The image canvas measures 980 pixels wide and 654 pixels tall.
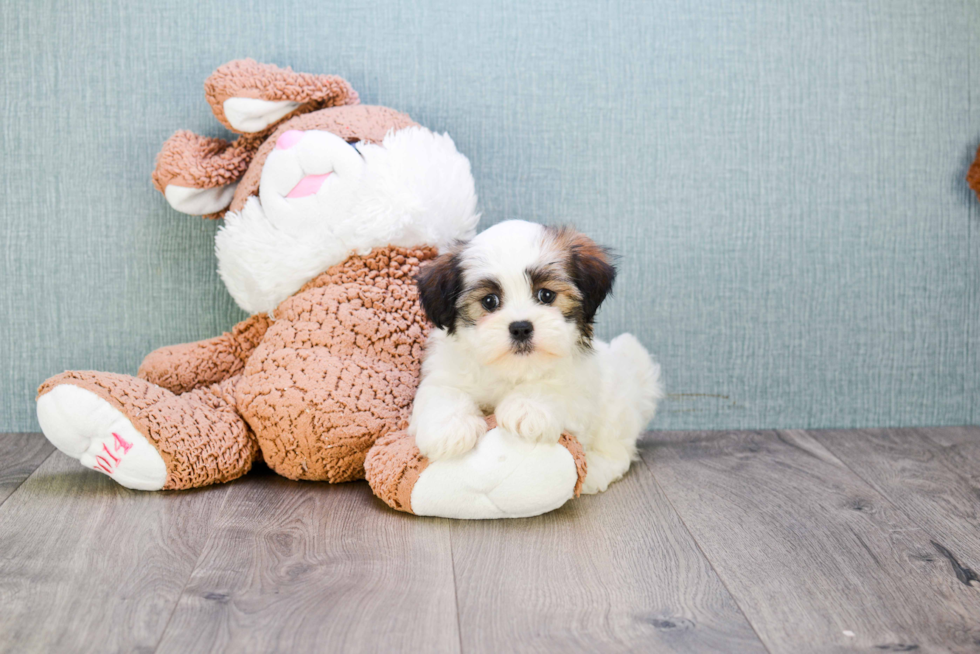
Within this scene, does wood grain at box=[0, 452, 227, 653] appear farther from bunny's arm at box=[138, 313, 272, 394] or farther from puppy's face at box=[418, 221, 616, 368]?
puppy's face at box=[418, 221, 616, 368]

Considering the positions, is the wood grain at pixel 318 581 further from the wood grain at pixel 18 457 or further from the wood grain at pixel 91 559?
the wood grain at pixel 18 457

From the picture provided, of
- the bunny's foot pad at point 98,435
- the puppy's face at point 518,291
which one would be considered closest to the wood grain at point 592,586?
the puppy's face at point 518,291

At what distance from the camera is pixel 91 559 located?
1.46 meters

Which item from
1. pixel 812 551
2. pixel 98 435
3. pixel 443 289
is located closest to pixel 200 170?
pixel 98 435

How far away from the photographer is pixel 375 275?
191cm

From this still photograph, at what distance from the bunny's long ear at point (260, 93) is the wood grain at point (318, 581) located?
872 millimetres

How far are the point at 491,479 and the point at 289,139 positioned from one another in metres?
0.90

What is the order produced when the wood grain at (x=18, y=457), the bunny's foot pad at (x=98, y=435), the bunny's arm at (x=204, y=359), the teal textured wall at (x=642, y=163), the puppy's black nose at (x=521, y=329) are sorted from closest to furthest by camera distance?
1. the puppy's black nose at (x=521, y=329)
2. the bunny's foot pad at (x=98, y=435)
3. the wood grain at (x=18, y=457)
4. the bunny's arm at (x=204, y=359)
5. the teal textured wall at (x=642, y=163)

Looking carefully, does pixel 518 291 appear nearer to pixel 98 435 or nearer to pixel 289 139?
pixel 289 139

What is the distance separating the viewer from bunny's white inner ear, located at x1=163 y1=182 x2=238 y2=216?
Answer: 2000 millimetres

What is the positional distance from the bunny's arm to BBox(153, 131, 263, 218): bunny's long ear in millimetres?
315

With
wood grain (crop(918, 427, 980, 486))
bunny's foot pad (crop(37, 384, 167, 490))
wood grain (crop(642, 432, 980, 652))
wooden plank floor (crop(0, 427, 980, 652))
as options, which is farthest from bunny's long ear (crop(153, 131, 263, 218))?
wood grain (crop(918, 427, 980, 486))

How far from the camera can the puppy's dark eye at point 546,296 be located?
1573mm

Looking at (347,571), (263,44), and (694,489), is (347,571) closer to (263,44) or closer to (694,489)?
(694,489)
